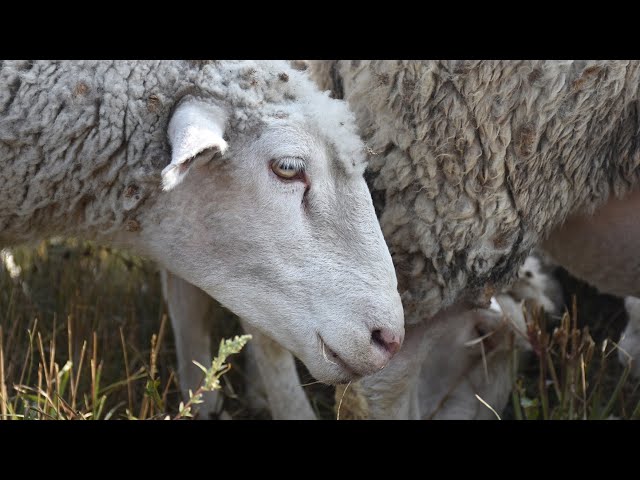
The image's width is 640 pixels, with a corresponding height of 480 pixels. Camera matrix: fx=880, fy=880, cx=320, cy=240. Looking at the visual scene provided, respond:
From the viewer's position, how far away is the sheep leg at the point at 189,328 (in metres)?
3.53

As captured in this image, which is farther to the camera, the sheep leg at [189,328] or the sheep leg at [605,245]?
the sheep leg at [189,328]

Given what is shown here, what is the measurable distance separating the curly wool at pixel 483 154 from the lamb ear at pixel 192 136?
2.13 feet

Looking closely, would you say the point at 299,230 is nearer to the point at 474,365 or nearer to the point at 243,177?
the point at 243,177

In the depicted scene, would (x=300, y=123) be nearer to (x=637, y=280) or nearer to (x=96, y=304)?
(x=637, y=280)

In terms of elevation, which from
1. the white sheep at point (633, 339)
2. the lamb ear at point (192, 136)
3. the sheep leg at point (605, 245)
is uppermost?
the lamb ear at point (192, 136)

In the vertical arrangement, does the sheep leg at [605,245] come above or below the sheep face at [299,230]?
below

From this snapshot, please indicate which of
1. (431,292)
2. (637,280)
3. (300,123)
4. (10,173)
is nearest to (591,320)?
(637,280)

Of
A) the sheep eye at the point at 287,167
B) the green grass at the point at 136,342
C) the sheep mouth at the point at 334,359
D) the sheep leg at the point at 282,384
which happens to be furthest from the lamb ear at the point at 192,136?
the sheep leg at the point at 282,384

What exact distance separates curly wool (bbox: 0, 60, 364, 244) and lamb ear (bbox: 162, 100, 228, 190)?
5cm

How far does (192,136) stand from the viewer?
2135mm

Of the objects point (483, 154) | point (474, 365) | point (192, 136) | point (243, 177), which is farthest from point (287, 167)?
point (474, 365)

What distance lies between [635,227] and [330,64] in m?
1.14

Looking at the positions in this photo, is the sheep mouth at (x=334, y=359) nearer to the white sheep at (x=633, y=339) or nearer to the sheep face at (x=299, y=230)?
the sheep face at (x=299, y=230)

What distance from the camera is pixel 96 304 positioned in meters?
3.79
